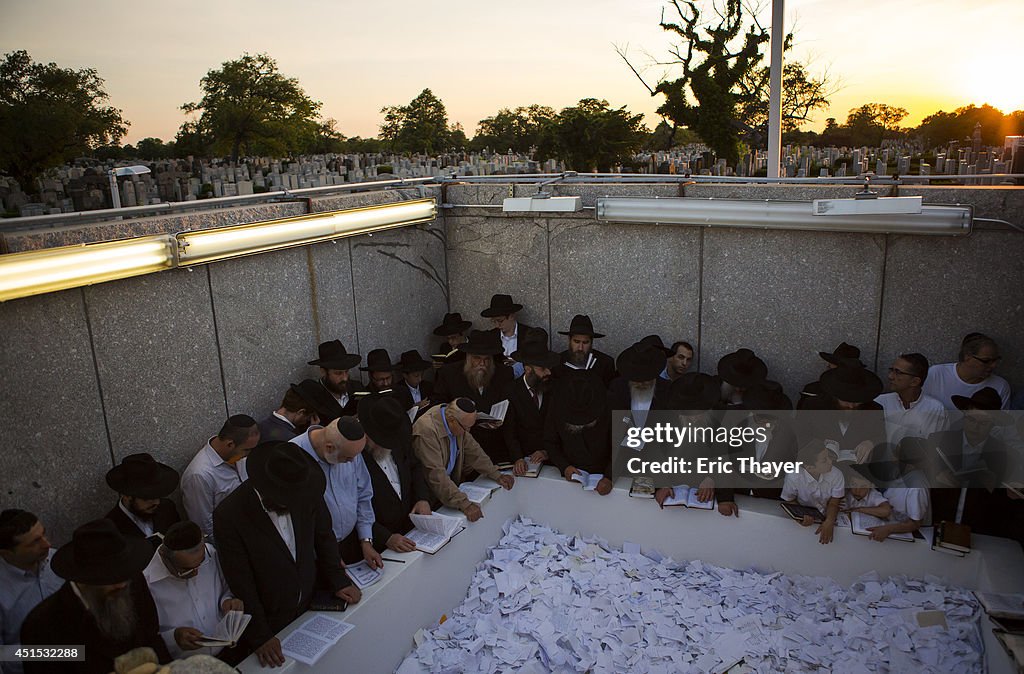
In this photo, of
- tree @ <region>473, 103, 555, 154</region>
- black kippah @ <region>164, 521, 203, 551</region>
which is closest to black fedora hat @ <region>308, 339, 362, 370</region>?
black kippah @ <region>164, 521, 203, 551</region>

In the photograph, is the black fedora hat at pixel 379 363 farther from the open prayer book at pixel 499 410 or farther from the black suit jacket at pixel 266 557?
the black suit jacket at pixel 266 557

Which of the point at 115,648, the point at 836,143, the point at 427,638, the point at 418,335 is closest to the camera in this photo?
the point at 115,648

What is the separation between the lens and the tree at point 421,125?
37.0 meters

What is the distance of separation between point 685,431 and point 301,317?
3.53 meters

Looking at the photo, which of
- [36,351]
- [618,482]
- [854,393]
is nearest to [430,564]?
[618,482]

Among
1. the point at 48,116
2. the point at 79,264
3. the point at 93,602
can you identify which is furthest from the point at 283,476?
the point at 48,116

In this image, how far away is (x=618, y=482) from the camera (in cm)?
613

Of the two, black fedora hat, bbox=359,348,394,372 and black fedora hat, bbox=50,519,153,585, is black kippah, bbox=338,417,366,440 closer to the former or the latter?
black fedora hat, bbox=50,519,153,585

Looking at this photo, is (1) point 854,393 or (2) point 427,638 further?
(1) point 854,393

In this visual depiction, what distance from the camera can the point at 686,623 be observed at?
4.90m

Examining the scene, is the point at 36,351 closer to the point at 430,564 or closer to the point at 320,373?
the point at 320,373

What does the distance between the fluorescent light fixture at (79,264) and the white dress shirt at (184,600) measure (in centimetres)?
161

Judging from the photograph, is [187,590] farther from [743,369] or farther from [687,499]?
[743,369]

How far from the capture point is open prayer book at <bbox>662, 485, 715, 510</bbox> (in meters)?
5.64
